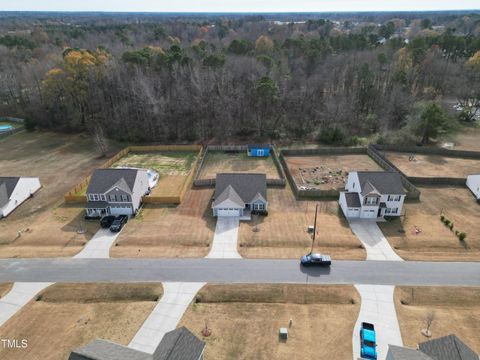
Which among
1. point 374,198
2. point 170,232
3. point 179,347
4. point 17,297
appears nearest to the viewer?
point 179,347

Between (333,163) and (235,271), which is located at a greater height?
(235,271)

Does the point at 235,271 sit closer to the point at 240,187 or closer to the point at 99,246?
the point at 240,187

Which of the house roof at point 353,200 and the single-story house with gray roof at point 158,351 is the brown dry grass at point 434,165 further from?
the single-story house with gray roof at point 158,351

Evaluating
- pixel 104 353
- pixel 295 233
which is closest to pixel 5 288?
pixel 104 353

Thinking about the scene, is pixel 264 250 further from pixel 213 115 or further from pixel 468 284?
pixel 213 115

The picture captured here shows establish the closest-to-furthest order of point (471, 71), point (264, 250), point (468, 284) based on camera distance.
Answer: point (468, 284) < point (264, 250) < point (471, 71)

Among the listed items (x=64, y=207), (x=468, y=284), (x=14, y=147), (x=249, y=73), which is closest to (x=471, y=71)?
(x=249, y=73)


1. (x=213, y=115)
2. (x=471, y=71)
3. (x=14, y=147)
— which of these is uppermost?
(x=471, y=71)
